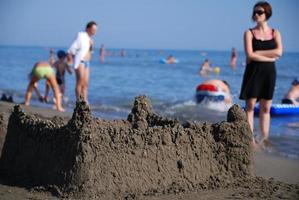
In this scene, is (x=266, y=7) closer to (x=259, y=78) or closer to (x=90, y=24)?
(x=259, y=78)

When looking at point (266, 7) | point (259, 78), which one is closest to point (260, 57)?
point (259, 78)

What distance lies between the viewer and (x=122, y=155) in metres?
3.16

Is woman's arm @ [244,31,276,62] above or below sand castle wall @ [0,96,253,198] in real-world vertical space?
above

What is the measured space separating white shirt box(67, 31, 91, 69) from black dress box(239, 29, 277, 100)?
3.86 metres

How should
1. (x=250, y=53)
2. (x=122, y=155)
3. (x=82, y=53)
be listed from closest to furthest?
(x=122, y=155) < (x=250, y=53) < (x=82, y=53)

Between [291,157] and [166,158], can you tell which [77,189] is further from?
[291,157]

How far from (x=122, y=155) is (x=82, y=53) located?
5.61 m

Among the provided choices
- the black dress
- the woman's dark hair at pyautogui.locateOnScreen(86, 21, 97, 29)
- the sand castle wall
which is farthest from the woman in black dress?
the woman's dark hair at pyautogui.locateOnScreen(86, 21, 97, 29)

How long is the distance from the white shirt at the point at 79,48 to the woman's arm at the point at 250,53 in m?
3.86

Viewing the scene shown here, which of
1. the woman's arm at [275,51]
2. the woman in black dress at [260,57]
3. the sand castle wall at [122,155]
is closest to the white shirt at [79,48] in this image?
the woman in black dress at [260,57]

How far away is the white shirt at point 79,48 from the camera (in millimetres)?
8531

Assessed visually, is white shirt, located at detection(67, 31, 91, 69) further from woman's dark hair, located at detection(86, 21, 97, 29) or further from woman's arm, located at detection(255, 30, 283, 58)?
woman's arm, located at detection(255, 30, 283, 58)

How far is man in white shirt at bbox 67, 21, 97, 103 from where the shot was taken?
8539 mm

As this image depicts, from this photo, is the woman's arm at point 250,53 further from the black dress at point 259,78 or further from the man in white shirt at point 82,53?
the man in white shirt at point 82,53
